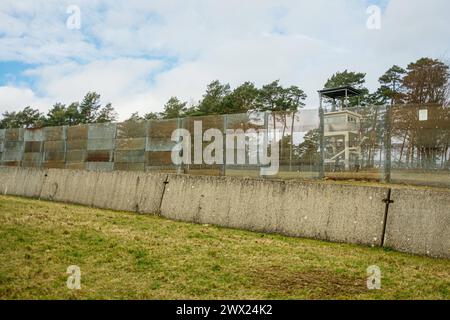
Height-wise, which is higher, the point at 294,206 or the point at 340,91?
the point at 340,91

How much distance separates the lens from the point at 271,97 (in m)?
54.4

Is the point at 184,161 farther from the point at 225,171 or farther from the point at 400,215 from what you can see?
the point at 400,215

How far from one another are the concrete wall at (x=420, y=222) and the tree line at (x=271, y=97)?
21.4 m

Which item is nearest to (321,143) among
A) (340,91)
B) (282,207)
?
(282,207)

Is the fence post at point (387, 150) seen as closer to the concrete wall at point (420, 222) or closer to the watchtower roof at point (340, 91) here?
the concrete wall at point (420, 222)

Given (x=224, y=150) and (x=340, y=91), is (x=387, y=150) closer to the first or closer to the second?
(x=224, y=150)

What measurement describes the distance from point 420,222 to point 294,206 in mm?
Result: 2095

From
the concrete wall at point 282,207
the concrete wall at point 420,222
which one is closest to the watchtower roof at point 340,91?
the concrete wall at point 282,207

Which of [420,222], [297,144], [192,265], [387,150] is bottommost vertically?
[192,265]

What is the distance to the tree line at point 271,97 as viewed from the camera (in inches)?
1447

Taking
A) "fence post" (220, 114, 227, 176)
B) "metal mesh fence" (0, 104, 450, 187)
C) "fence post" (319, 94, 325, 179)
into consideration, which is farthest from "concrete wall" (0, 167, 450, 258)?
"fence post" (319, 94, 325, 179)
